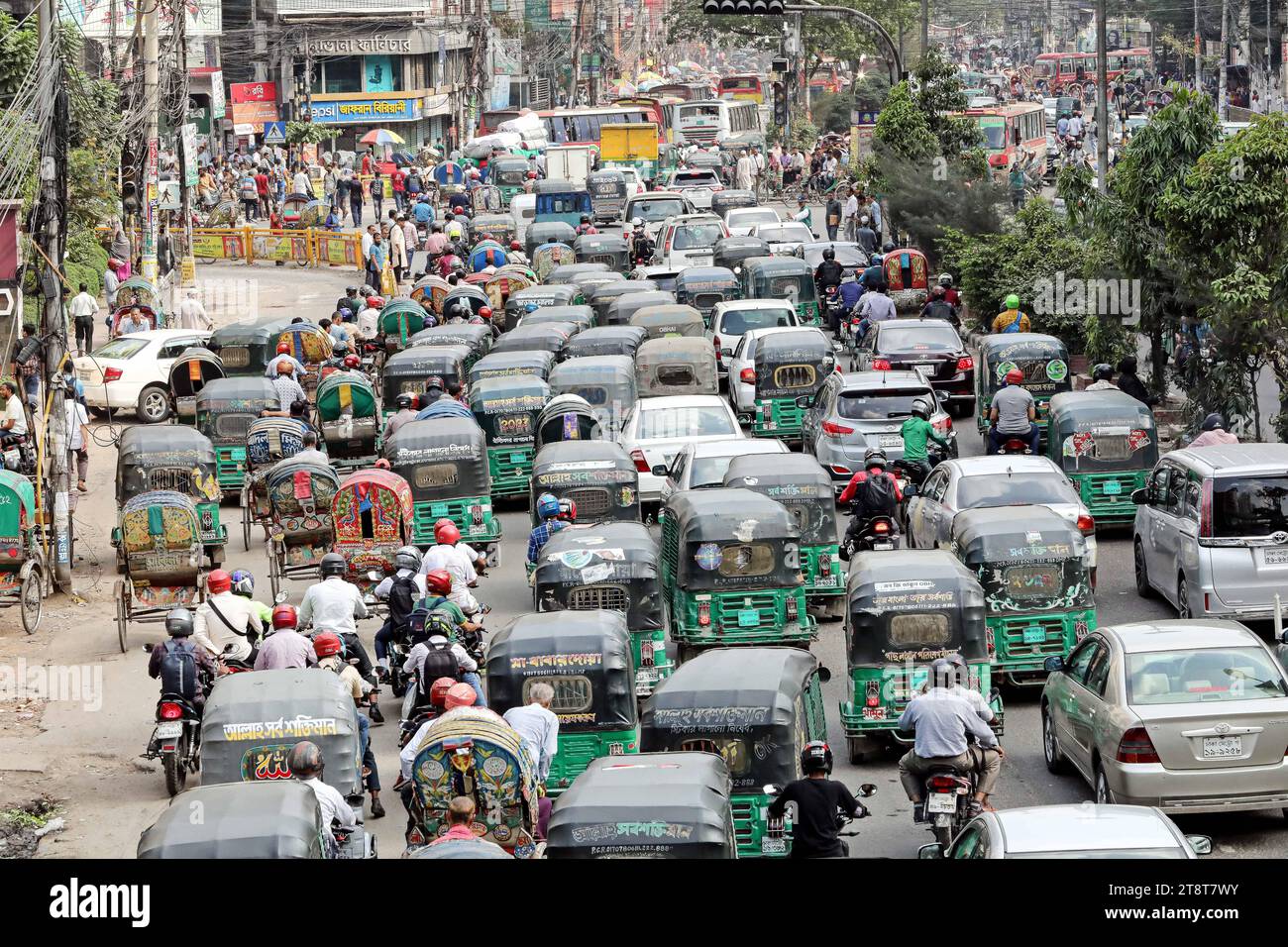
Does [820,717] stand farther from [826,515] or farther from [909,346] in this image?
[909,346]

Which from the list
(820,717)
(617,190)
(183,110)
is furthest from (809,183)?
(820,717)

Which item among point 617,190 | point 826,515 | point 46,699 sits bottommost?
point 46,699

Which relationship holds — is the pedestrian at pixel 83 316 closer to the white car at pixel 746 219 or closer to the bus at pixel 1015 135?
the white car at pixel 746 219

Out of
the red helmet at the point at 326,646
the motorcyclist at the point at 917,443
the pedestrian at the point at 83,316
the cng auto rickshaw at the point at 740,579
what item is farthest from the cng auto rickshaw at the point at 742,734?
the pedestrian at the point at 83,316

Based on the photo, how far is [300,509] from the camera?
22.4 metres

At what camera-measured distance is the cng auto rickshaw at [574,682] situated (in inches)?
579

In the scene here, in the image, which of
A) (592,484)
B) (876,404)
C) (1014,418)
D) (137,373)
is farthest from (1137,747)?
(137,373)

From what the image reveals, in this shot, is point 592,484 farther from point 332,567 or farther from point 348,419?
point 348,419

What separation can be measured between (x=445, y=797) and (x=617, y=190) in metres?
47.8

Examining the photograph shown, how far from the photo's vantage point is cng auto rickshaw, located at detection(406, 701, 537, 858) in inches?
504

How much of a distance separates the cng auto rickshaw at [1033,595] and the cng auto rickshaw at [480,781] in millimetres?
5553

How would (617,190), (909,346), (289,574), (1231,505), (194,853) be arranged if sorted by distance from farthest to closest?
(617,190) → (909,346) → (289,574) → (1231,505) → (194,853)

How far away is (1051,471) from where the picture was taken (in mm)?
20344

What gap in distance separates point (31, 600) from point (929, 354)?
13.7 meters
